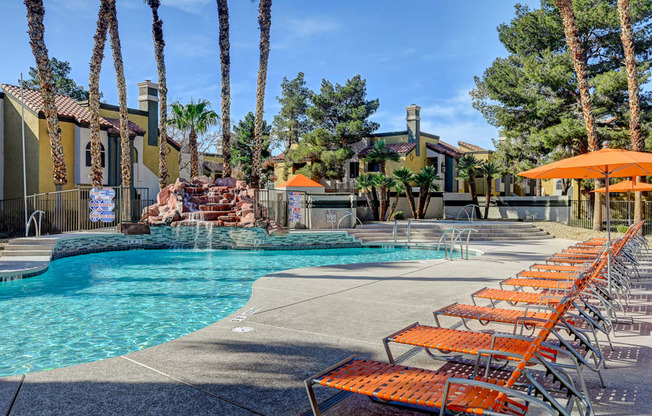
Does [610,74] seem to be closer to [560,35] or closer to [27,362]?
[560,35]

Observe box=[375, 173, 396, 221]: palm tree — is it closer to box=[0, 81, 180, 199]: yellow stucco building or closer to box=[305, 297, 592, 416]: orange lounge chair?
box=[0, 81, 180, 199]: yellow stucco building

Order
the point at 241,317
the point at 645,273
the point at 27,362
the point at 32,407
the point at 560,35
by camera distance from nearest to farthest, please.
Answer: the point at 32,407
the point at 27,362
the point at 241,317
the point at 645,273
the point at 560,35

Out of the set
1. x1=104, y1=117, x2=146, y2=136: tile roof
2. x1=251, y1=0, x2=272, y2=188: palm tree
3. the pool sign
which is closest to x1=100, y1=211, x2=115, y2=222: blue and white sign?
the pool sign

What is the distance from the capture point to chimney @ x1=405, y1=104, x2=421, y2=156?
36.6 meters

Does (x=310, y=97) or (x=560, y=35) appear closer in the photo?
(x=560, y=35)

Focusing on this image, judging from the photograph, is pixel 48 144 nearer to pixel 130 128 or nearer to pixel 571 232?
pixel 130 128

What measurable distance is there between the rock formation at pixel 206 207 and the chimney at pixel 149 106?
10.9 m

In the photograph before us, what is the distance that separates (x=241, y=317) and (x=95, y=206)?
45.5ft

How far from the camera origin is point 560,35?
27.4 metres

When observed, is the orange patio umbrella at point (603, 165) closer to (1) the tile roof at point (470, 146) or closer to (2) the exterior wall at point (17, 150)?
(2) the exterior wall at point (17, 150)

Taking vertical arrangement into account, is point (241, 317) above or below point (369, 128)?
below

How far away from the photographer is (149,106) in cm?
3102

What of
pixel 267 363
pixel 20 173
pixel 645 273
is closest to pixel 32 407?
pixel 267 363

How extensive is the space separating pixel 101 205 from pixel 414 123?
84.4 ft
